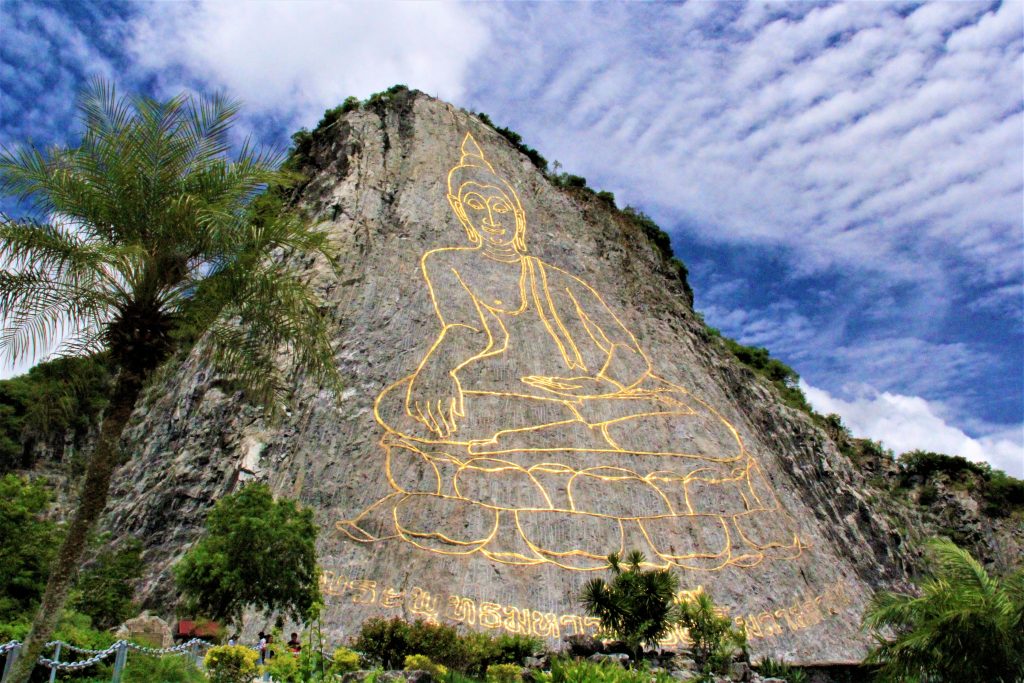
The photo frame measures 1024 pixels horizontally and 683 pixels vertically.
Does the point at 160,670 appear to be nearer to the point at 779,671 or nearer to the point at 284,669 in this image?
the point at 284,669

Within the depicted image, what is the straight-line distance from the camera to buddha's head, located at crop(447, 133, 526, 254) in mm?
28188

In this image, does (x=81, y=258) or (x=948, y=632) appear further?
(x=948, y=632)

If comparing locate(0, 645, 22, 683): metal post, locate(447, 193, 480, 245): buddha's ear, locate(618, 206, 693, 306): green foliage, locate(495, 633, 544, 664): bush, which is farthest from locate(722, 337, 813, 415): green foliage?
locate(0, 645, 22, 683): metal post

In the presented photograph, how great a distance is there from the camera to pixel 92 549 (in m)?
18.9

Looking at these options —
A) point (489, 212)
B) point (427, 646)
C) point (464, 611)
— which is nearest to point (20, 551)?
point (427, 646)

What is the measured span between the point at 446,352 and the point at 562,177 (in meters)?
16.6

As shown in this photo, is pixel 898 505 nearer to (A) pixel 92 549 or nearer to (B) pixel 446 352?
(B) pixel 446 352

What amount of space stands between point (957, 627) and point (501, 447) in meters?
11.6

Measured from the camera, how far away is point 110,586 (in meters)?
16.7

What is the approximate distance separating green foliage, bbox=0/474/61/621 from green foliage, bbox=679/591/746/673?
13.5 meters

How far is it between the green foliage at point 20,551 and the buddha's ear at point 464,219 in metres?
16.3

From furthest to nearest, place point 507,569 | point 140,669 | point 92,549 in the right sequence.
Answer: point 92,549
point 507,569
point 140,669

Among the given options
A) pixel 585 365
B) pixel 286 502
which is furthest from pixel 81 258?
pixel 585 365

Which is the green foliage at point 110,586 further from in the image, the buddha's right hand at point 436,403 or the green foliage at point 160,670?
the buddha's right hand at point 436,403
